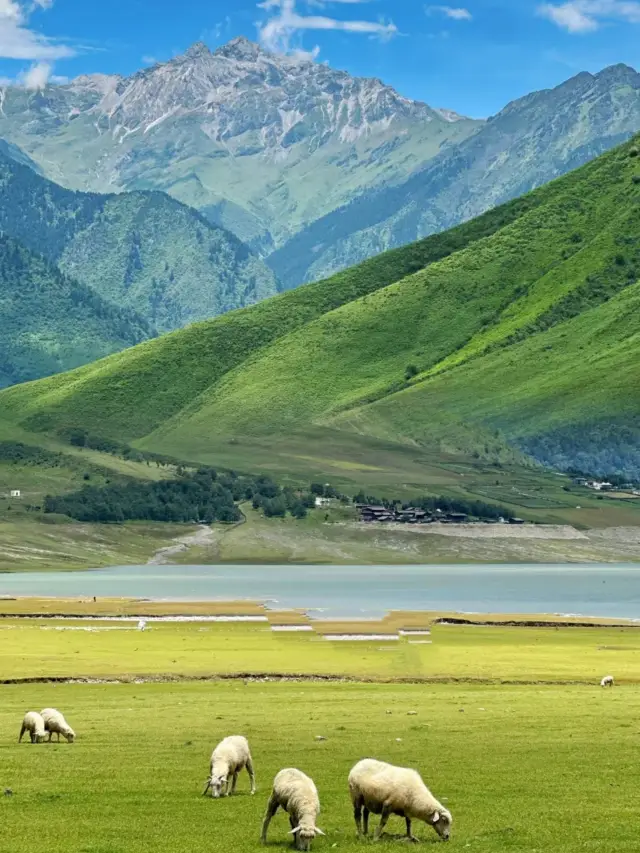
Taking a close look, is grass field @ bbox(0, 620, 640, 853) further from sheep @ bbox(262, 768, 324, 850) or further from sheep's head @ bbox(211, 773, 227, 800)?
sheep @ bbox(262, 768, 324, 850)

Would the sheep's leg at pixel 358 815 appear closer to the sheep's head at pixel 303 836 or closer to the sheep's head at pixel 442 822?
the sheep's head at pixel 303 836

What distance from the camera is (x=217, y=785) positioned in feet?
108

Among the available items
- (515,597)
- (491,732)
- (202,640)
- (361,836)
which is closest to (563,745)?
(491,732)

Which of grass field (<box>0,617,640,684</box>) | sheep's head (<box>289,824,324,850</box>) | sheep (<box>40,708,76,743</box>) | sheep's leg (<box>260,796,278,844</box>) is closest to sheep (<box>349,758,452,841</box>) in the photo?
sheep's head (<box>289,824,324,850</box>)

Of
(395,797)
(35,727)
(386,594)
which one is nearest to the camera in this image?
(395,797)

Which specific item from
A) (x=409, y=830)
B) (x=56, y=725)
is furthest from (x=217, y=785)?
(x=56, y=725)

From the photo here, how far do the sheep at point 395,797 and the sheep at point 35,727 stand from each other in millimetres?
15296

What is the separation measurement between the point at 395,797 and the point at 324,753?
10839 millimetres

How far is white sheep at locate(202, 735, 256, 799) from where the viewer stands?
32.9m

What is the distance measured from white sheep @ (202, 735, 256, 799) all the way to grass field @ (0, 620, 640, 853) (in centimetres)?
42

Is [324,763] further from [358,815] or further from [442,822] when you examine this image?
[442,822]

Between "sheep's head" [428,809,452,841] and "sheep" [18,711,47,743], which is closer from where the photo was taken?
"sheep's head" [428,809,452,841]

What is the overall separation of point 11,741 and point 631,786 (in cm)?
1719

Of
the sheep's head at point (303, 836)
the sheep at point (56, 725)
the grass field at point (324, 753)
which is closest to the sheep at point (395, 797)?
the grass field at point (324, 753)
